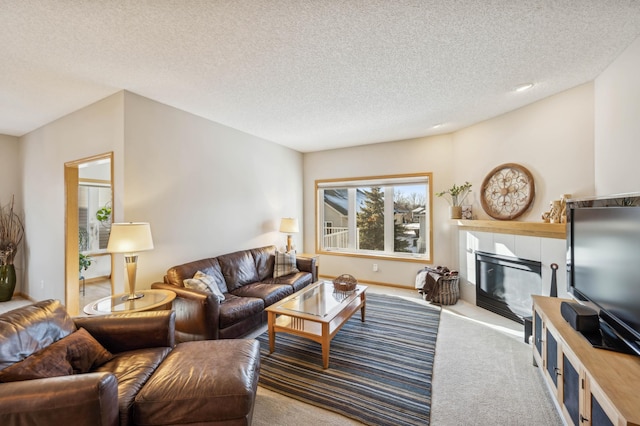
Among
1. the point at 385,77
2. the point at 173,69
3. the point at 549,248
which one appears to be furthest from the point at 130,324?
the point at 549,248

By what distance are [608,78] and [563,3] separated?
131 centimetres

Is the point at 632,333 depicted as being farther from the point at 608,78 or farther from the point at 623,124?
the point at 608,78

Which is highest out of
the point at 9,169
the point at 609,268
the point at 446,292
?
the point at 9,169

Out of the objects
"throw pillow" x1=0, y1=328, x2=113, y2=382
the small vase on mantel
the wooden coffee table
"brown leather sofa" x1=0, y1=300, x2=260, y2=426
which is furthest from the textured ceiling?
the wooden coffee table

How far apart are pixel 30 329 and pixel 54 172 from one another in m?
3.10

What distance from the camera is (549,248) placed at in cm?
296

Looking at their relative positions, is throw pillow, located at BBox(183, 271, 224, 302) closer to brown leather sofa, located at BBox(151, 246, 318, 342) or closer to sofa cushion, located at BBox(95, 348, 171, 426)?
brown leather sofa, located at BBox(151, 246, 318, 342)

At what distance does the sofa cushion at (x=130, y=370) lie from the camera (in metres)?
1.35

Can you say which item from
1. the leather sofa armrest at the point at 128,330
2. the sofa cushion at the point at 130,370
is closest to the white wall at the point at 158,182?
the leather sofa armrest at the point at 128,330

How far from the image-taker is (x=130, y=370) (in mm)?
1580

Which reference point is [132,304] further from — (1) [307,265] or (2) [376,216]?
(2) [376,216]

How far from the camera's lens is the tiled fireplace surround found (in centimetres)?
286

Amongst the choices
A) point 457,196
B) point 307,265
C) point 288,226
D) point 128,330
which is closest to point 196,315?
point 128,330

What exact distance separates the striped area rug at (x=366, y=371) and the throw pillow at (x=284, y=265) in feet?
3.81
